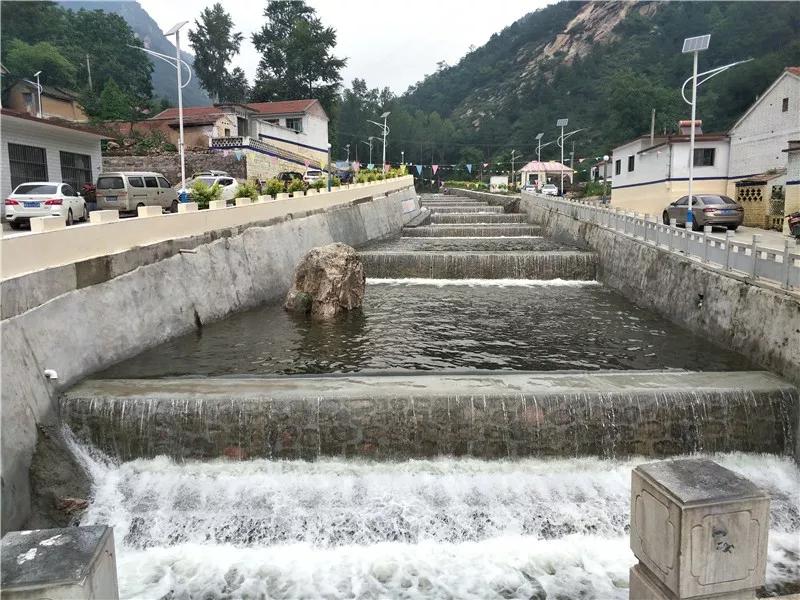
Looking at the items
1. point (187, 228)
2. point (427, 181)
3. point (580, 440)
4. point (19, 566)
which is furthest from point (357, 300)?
point (427, 181)

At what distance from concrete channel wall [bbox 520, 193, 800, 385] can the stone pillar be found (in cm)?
636

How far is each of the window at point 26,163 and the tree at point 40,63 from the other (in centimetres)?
4035

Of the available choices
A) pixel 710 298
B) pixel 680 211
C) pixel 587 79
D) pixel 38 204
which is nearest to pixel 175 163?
pixel 38 204

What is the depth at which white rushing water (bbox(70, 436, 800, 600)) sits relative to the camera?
643cm

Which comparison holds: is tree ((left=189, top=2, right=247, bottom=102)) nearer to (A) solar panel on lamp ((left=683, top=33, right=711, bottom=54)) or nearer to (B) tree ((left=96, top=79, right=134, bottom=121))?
(B) tree ((left=96, top=79, right=134, bottom=121))

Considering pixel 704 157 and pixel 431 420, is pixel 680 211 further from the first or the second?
pixel 431 420

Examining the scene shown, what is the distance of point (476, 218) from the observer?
112ft

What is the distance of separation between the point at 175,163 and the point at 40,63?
30.5m

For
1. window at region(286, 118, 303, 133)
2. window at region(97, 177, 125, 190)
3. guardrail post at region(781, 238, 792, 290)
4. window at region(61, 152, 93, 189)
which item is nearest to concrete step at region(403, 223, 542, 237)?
window at region(97, 177, 125, 190)

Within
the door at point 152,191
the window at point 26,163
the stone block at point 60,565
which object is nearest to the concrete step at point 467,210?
the door at point 152,191

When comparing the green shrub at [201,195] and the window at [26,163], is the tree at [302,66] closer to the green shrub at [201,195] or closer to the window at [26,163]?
the window at [26,163]

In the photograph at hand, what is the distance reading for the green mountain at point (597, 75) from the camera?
6612 cm

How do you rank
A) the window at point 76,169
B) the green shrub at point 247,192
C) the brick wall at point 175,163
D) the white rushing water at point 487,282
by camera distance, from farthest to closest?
the brick wall at point 175,163, the window at point 76,169, the white rushing water at point 487,282, the green shrub at point 247,192

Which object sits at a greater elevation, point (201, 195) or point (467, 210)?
point (201, 195)
